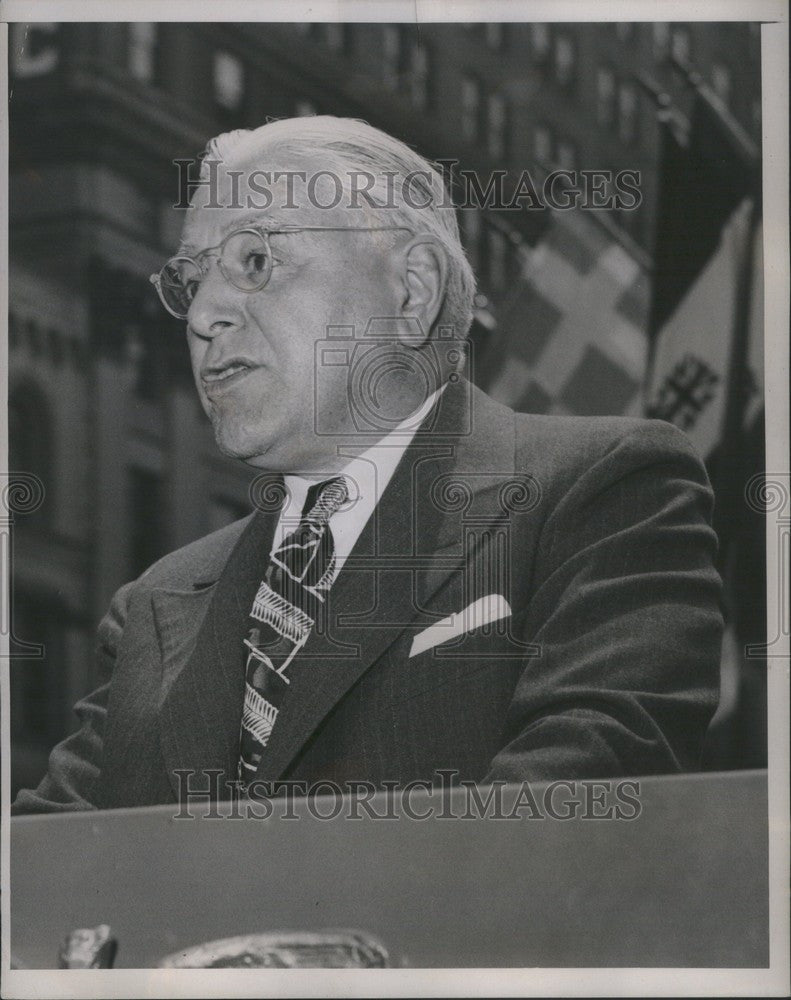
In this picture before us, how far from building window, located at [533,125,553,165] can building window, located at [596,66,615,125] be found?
0.19 m

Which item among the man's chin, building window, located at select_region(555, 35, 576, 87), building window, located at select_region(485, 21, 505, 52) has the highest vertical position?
building window, located at select_region(485, 21, 505, 52)

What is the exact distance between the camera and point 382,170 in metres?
5.43

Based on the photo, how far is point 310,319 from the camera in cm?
536

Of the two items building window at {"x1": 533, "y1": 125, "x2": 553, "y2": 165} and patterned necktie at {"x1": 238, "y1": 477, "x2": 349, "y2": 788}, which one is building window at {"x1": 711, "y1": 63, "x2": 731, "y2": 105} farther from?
patterned necktie at {"x1": 238, "y1": 477, "x2": 349, "y2": 788}

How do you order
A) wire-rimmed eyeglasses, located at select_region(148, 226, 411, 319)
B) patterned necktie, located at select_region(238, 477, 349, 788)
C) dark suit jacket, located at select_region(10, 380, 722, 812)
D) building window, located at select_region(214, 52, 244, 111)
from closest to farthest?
dark suit jacket, located at select_region(10, 380, 722, 812) → patterned necktie, located at select_region(238, 477, 349, 788) → wire-rimmed eyeglasses, located at select_region(148, 226, 411, 319) → building window, located at select_region(214, 52, 244, 111)

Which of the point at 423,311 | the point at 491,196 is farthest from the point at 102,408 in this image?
the point at 491,196

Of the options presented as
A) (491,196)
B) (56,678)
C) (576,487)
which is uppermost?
(491,196)

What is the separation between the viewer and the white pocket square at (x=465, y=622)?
5.21m

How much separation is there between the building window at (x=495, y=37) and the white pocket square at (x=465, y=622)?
192 cm

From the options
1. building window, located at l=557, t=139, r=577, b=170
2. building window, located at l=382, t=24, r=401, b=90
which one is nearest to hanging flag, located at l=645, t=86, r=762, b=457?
building window, located at l=557, t=139, r=577, b=170

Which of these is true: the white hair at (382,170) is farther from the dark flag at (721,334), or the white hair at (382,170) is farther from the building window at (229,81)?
the dark flag at (721,334)

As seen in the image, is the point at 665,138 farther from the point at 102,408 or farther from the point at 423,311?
the point at 102,408

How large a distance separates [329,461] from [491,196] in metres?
1.07

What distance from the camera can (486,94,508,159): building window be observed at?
18.0ft
